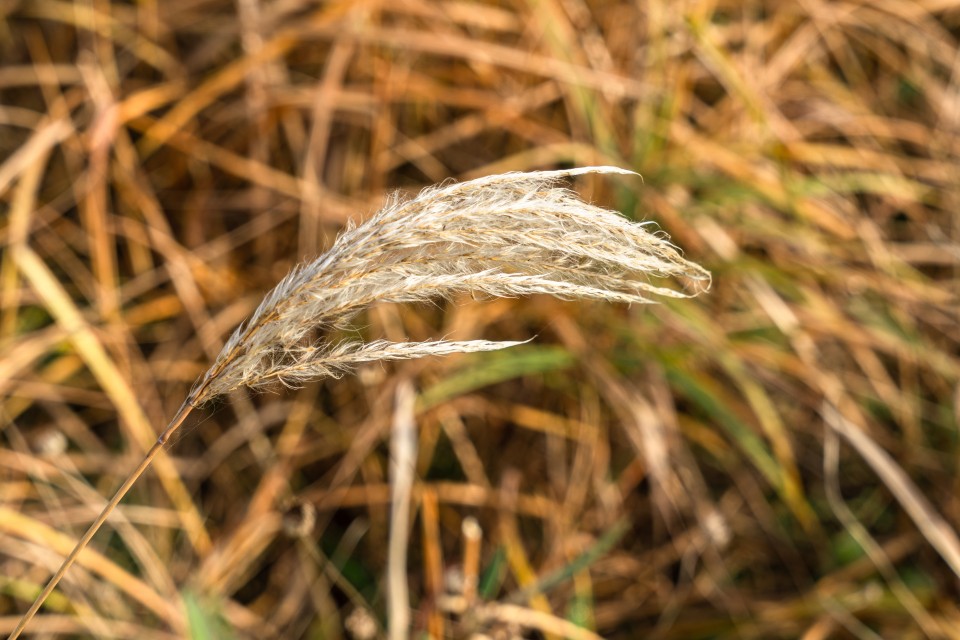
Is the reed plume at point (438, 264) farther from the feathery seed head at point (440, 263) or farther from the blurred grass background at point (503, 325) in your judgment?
the blurred grass background at point (503, 325)

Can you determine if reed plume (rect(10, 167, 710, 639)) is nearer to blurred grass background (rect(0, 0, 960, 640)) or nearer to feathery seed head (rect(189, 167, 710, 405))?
feathery seed head (rect(189, 167, 710, 405))

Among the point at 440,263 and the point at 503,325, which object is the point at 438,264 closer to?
the point at 440,263

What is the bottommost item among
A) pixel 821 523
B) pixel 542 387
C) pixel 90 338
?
pixel 821 523

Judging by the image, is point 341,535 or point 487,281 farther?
point 341,535

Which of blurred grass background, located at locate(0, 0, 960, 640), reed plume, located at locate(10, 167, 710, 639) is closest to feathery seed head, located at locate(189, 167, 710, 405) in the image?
reed plume, located at locate(10, 167, 710, 639)

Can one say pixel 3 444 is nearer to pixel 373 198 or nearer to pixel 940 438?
pixel 373 198

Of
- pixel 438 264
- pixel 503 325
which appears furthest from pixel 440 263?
pixel 503 325

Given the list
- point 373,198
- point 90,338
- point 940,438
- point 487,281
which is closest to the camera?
point 487,281

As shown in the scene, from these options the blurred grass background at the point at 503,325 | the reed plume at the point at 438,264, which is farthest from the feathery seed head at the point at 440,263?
the blurred grass background at the point at 503,325

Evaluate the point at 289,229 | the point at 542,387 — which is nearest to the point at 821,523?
the point at 542,387
